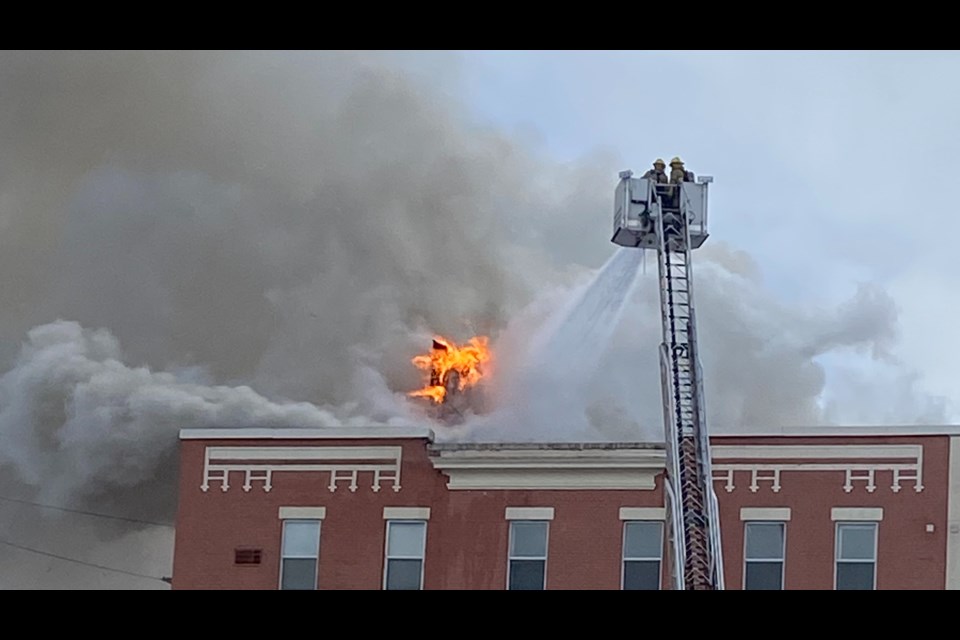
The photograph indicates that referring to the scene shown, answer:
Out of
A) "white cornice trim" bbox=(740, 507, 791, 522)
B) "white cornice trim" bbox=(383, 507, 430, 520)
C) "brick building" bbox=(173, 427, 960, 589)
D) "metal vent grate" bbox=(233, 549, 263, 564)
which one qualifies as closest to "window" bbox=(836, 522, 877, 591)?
"brick building" bbox=(173, 427, 960, 589)

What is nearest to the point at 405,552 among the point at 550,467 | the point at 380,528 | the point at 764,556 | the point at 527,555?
the point at 380,528

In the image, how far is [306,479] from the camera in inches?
870

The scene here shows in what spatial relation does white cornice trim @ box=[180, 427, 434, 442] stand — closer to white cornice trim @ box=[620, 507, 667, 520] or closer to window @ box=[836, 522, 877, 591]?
white cornice trim @ box=[620, 507, 667, 520]

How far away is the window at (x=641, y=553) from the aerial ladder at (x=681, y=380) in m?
0.56

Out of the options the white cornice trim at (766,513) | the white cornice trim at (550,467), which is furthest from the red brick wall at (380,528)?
the white cornice trim at (766,513)

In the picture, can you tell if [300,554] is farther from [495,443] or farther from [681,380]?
[681,380]

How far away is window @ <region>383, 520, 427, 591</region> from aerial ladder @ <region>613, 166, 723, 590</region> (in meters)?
3.03

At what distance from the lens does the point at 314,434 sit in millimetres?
22031

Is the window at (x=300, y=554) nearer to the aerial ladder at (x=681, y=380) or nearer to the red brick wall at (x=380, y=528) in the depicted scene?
the red brick wall at (x=380, y=528)
